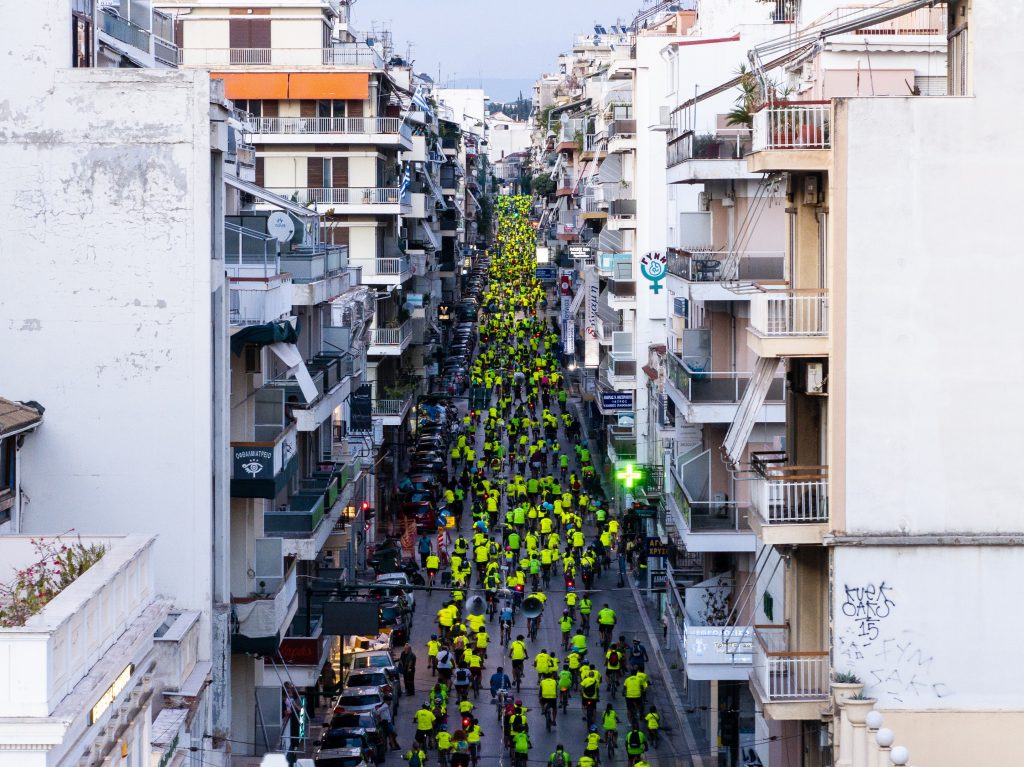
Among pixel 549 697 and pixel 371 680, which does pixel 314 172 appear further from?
pixel 549 697

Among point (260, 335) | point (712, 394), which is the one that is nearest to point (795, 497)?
point (260, 335)

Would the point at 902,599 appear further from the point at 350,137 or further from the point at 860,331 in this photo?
the point at 350,137

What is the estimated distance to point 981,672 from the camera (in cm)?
2116

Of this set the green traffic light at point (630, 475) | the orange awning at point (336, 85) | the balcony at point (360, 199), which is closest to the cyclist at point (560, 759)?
the green traffic light at point (630, 475)

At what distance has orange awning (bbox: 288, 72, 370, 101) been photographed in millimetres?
56125

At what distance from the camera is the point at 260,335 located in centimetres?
2894

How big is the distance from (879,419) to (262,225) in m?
13.4

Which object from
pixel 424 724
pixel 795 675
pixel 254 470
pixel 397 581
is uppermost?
pixel 254 470

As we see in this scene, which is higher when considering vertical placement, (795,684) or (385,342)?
(385,342)

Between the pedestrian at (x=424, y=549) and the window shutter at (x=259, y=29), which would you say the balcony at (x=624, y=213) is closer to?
the window shutter at (x=259, y=29)

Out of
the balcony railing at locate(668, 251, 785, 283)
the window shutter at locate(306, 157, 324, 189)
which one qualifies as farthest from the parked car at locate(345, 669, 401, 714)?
the window shutter at locate(306, 157, 324, 189)

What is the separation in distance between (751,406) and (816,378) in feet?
3.21

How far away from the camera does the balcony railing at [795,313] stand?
2164 cm

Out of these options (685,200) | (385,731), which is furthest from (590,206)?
(385,731)
